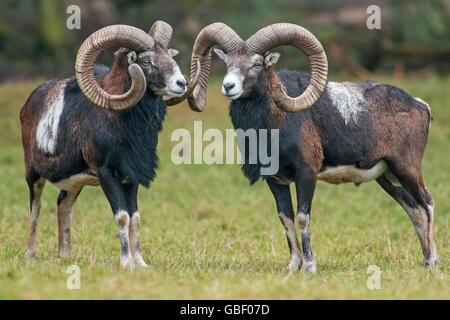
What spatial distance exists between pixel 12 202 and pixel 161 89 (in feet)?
21.3

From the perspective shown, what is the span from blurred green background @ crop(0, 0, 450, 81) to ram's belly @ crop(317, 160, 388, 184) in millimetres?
17293

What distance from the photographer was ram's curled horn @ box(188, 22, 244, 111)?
41.3 feet

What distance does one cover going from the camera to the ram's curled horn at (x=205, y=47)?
41.3 ft

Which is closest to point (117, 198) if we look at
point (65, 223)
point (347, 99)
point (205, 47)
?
point (65, 223)

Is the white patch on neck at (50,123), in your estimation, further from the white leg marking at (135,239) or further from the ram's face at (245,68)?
the ram's face at (245,68)

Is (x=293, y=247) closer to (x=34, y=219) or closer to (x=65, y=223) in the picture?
(x=65, y=223)

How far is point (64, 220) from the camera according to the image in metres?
13.7

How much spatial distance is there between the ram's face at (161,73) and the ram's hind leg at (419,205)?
2868 mm

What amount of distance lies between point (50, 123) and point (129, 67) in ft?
4.41

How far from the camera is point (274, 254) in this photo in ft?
45.2

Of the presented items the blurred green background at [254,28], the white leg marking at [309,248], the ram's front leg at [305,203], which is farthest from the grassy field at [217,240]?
the blurred green background at [254,28]

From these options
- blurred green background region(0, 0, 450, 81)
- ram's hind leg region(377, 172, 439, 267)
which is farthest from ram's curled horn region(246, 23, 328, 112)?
blurred green background region(0, 0, 450, 81)

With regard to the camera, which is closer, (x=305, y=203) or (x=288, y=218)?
(x=305, y=203)
